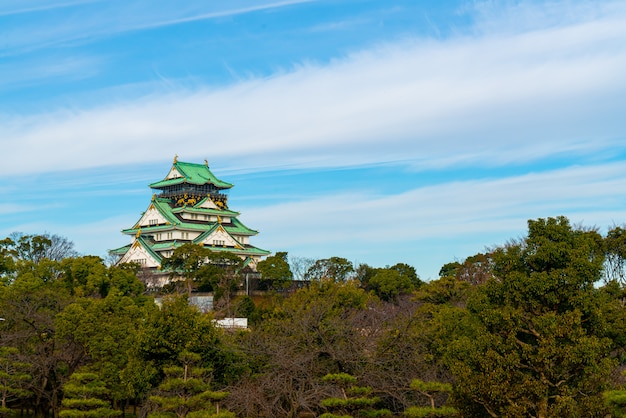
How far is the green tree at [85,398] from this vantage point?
75.3 ft

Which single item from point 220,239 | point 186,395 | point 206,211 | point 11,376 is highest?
point 206,211

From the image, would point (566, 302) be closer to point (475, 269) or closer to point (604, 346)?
point (604, 346)

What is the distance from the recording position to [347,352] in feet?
74.7

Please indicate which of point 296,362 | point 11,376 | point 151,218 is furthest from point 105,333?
point 151,218

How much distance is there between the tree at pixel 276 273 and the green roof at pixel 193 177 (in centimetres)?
1615

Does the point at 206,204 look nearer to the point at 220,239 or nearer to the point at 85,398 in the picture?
the point at 220,239

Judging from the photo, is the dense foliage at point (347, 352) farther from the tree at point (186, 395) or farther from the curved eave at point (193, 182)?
the curved eave at point (193, 182)

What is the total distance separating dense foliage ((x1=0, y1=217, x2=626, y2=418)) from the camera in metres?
17.5

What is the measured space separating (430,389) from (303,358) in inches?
137

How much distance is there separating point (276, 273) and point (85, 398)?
121 feet

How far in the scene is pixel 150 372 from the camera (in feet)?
71.2

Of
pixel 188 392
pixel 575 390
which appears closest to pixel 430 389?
pixel 575 390

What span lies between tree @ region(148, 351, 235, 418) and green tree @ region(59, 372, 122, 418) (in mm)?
2681

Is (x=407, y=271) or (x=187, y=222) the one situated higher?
(x=187, y=222)
